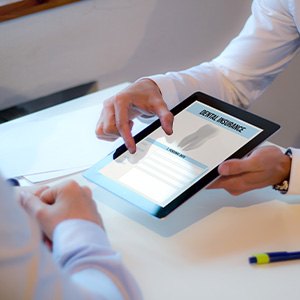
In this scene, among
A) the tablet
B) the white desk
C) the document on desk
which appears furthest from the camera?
the document on desk

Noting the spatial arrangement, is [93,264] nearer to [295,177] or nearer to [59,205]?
[59,205]

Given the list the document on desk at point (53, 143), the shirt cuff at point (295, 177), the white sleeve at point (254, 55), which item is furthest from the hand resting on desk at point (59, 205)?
the white sleeve at point (254, 55)

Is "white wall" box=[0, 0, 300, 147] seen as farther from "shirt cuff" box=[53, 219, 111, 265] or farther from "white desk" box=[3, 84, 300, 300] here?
"shirt cuff" box=[53, 219, 111, 265]

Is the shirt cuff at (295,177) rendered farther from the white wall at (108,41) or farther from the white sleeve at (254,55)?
the white wall at (108,41)

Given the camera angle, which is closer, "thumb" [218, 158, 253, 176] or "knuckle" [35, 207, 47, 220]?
"knuckle" [35, 207, 47, 220]

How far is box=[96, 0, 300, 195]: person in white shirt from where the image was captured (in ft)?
3.48

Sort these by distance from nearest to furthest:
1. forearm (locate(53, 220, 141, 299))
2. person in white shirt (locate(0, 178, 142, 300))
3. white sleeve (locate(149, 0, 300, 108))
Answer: person in white shirt (locate(0, 178, 142, 300)) < forearm (locate(53, 220, 141, 299)) < white sleeve (locate(149, 0, 300, 108))

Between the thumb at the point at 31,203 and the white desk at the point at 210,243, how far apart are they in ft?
0.58

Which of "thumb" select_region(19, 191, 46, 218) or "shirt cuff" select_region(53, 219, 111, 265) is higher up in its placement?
"thumb" select_region(19, 191, 46, 218)

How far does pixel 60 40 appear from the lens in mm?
1614

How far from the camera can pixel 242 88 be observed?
1393 mm

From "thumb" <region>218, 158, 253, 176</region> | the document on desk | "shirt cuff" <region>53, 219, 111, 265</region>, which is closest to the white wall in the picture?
the document on desk

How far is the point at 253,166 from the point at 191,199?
115 mm

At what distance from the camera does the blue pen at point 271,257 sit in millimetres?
933
